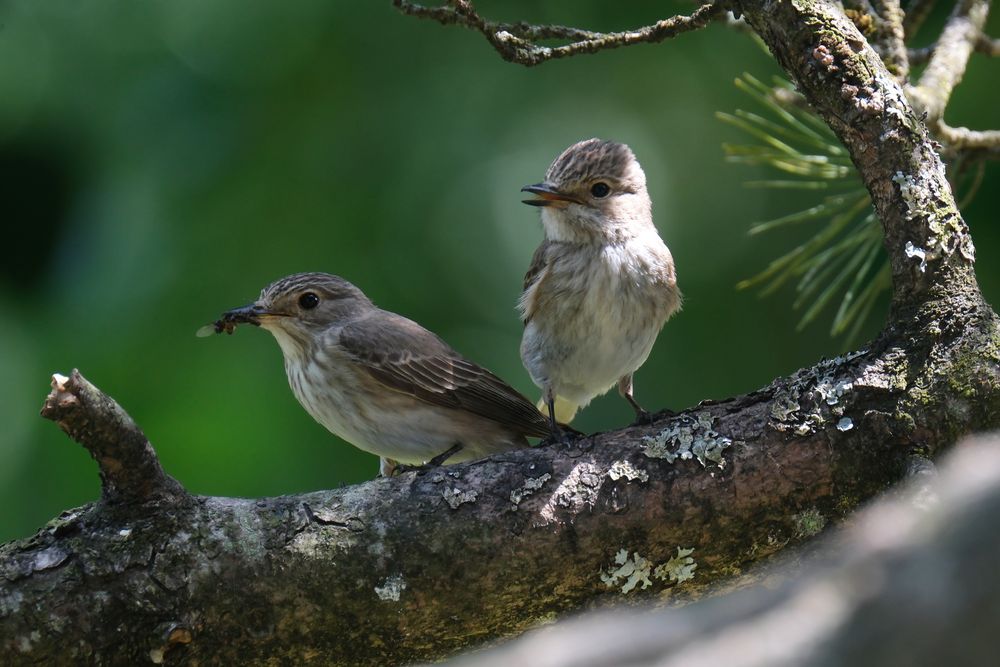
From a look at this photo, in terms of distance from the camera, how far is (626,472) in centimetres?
282

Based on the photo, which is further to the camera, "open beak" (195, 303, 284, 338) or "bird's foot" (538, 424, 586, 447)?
"open beak" (195, 303, 284, 338)

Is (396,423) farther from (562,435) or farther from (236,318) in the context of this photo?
(236,318)

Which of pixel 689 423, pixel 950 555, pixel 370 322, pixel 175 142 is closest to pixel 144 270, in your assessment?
pixel 175 142

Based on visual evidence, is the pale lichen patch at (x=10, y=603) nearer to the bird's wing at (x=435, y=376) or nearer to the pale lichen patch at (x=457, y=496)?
the pale lichen patch at (x=457, y=496)

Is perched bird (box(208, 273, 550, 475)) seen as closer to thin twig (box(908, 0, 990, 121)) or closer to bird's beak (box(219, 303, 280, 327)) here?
bird's beak (box(219, 303, 280, 327))

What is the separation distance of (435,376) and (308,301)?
2.41 feet

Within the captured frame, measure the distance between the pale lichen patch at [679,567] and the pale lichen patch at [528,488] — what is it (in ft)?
1.13

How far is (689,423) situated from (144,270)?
4.01 metres

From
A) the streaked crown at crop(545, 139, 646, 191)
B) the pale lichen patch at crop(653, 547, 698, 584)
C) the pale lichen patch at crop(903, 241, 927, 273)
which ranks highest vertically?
the streaked crown at crop(545, 139, 646, 191)

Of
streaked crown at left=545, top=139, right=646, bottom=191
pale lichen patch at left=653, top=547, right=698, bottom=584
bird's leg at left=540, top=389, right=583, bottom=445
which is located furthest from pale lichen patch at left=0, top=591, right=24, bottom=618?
streaked crown at left=545, top=139, right=646, bottom=191

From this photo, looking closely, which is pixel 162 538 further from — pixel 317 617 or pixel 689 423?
pixel 689 423

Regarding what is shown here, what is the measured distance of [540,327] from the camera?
14.3 ft

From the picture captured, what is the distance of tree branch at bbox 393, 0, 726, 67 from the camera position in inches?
120

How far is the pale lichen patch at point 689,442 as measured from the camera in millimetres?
2777
